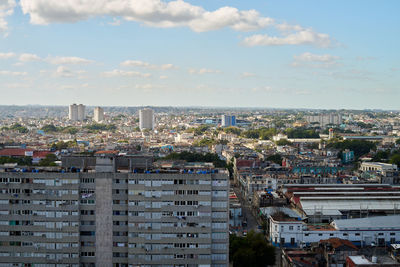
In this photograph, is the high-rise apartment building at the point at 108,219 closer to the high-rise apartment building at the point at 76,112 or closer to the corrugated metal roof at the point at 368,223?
the corrugated metal roof at the point at 368,223

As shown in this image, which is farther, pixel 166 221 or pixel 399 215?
pixel 399 215

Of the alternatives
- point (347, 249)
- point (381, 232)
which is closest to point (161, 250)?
point (347, 249)

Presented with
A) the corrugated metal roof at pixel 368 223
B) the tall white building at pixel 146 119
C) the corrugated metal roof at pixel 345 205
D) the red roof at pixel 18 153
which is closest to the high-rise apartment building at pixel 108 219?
the corrugated metal roof at pixel 368 223

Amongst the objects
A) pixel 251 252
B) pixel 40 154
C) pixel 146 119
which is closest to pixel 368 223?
pixel 251 252

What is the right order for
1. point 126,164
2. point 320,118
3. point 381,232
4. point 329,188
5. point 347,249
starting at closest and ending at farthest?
point 126,164
point 347,249
point 381,232
point 329,188
point 320,118

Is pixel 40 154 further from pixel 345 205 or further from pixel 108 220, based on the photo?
pixel 108 220

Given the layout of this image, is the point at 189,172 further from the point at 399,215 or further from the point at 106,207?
the point at 399,215

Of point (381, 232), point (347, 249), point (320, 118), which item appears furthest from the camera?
point (320, 118)
